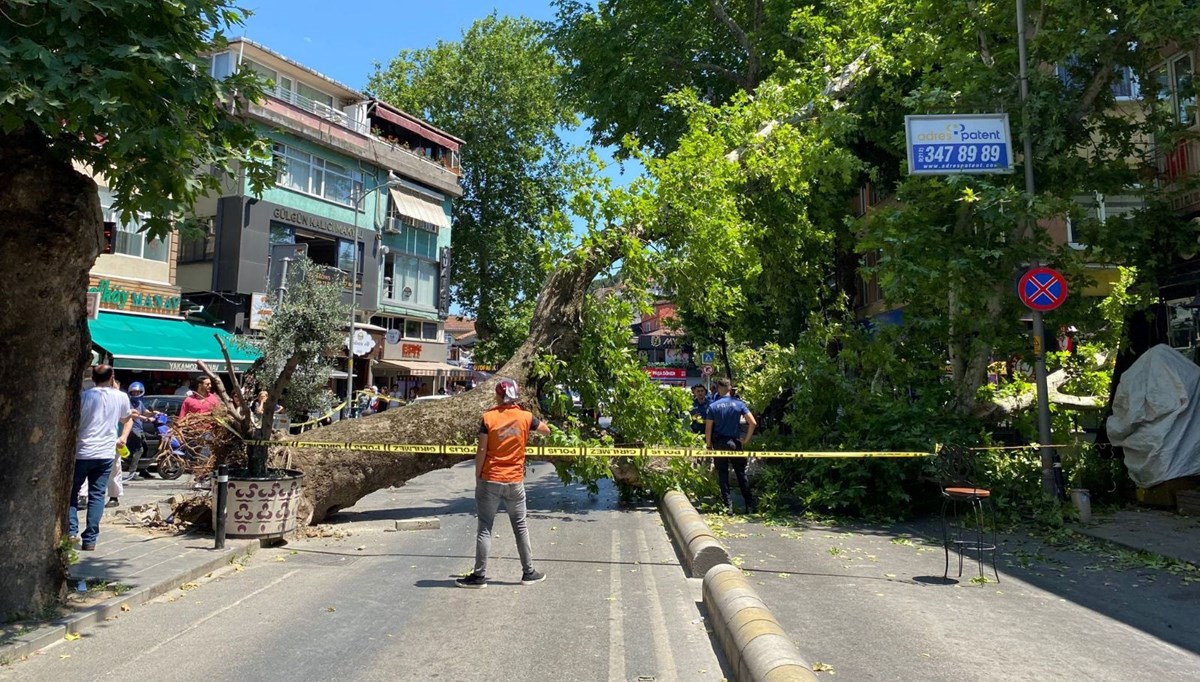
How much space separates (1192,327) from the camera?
38.7 feet

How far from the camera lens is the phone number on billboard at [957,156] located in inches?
429

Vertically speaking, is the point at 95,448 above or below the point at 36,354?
below

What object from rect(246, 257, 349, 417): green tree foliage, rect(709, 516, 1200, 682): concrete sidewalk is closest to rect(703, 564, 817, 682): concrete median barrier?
rect(709, 516, 1200, 682): concrete sidewalk

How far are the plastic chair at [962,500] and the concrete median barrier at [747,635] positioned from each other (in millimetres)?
2182

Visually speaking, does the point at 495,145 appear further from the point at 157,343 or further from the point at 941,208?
the point at 941,208

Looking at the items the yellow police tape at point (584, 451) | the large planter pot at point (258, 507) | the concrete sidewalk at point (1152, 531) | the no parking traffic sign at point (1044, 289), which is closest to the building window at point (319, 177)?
the yellow police tape at point (584, 451)

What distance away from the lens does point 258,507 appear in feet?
27.6

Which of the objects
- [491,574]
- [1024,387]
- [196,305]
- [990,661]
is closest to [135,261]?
[196,305]

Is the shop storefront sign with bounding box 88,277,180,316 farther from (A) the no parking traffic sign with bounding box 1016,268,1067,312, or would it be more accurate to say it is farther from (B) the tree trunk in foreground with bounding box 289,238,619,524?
(A) the no parking traffic sign with bounding box 1016,268,1067,312

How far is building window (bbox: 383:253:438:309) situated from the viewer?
3684cm

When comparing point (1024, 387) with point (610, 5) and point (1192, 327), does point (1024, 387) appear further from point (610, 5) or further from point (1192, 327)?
point (610, 5)

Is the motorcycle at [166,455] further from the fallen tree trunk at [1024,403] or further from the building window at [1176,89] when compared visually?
the building window at [1176,89]

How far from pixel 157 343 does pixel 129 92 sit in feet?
63.5

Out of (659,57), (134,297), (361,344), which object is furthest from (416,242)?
(659,57)
